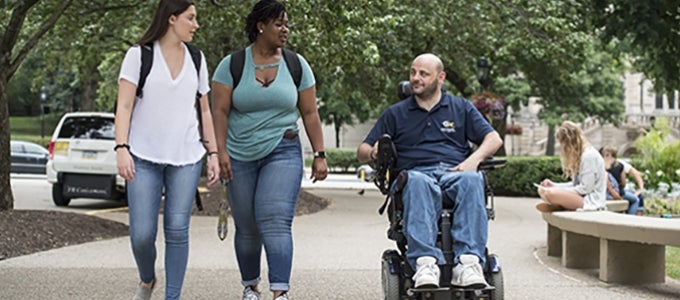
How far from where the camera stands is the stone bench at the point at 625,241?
843 centimetres

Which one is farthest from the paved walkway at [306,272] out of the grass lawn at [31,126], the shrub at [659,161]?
the grass lawn at [31,126]

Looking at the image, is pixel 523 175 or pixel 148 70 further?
pixel 523 175

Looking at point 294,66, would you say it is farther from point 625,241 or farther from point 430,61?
point 625,241

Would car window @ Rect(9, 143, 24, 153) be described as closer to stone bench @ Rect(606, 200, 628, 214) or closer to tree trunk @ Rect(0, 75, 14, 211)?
tree trunk @ Rect(0, 75, 14, 211)

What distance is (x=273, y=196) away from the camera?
20.7 ft

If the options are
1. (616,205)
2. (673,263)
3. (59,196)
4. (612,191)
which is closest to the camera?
(673,263)

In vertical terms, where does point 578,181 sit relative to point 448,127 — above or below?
below

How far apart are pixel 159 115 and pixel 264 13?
3.09 ft

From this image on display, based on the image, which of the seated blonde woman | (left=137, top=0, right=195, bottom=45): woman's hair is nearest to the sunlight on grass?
the seated blonde woman

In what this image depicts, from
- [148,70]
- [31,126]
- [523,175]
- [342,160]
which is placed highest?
[148,70]

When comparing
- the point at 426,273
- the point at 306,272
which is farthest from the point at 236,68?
the point at 306,272

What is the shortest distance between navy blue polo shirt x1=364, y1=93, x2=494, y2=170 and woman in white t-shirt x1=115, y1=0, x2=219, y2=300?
119 cm

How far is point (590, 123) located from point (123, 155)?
69900 mm

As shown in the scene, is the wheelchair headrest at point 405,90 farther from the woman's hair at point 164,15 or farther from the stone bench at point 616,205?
the stone bench at point 616,205
